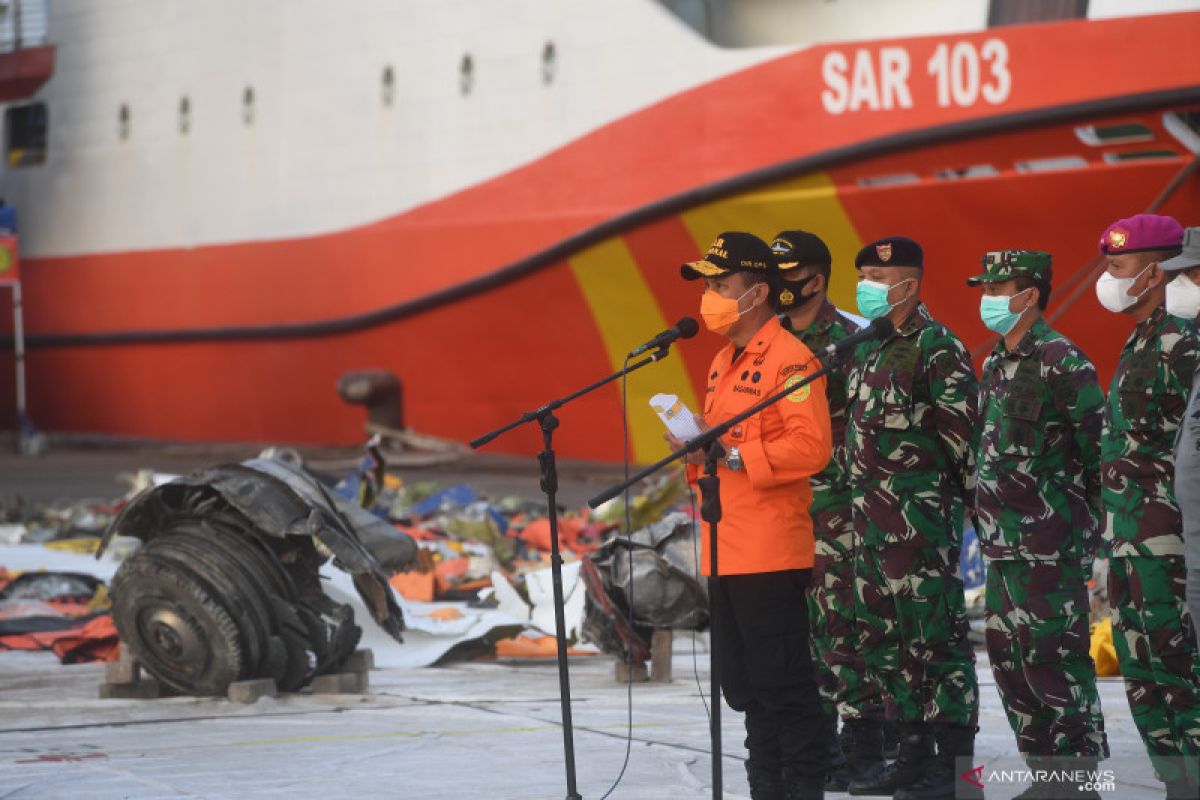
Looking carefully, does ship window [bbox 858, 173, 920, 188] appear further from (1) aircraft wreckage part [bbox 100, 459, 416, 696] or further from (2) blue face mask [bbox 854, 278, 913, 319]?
(2) blue face mask [bbox 854, 278, 913, 319]

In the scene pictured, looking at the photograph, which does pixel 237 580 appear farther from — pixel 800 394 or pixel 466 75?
pixel 466 75

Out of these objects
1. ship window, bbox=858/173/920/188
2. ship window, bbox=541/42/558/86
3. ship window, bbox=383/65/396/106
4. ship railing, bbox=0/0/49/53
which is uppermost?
ship railing, bbox=0/0/49/53

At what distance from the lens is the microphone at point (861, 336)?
3852 mm

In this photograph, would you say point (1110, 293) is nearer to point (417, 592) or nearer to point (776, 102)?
point (417, 592)

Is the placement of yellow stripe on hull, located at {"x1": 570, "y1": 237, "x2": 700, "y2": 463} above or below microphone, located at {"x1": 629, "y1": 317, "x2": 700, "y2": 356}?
above

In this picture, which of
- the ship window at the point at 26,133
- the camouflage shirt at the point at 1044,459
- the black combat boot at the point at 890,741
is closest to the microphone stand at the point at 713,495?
the camouflage shirt at the point at 1044,459

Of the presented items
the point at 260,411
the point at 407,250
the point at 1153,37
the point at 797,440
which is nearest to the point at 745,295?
the point at 797,440

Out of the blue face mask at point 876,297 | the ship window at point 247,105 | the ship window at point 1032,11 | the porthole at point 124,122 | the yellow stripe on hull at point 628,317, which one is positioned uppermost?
the porthole at point 124,122

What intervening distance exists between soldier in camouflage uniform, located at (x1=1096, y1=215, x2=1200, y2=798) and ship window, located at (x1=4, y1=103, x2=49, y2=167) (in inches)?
618

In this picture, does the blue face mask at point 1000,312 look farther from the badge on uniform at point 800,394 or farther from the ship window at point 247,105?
the ship window at point 247,105

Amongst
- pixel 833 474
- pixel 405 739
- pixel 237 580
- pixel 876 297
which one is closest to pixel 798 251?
pixel 876 297

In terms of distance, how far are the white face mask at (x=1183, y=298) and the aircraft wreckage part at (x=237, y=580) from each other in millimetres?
3170

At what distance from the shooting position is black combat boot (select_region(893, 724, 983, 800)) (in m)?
4.66

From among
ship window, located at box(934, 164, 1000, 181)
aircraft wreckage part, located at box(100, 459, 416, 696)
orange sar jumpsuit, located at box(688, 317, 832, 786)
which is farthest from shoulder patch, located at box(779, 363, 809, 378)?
ship window, located at box(934, 164, 1000, 181)
